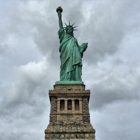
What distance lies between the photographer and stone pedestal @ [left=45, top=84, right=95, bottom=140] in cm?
2933

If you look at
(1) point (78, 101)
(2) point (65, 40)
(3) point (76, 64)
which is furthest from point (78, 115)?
(2) point (65, 40)

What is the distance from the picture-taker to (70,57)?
3481 centimetres

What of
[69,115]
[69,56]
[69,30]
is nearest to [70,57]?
[69,56]

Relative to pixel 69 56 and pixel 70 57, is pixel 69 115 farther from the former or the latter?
pixel 69 56

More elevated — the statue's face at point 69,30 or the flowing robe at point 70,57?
the statue's face at point 69,30

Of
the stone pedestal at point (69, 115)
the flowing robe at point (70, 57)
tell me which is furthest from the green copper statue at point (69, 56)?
the stone pedestal at point (69, 115)

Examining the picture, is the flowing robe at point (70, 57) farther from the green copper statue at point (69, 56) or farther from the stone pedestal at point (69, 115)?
the stone pedestal at point (69, 115)

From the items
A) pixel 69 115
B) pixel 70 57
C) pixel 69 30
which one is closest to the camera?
pixel 69 115

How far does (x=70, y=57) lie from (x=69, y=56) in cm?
18

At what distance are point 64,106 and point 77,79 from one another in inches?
154

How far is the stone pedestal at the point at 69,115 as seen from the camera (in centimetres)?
2933

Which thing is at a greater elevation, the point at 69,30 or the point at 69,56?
the point at 69,30

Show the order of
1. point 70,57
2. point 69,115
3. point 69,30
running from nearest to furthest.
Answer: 1. point 69,115
2. point 70,57
3. point 69,30

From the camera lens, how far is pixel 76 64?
34562 millimetres
